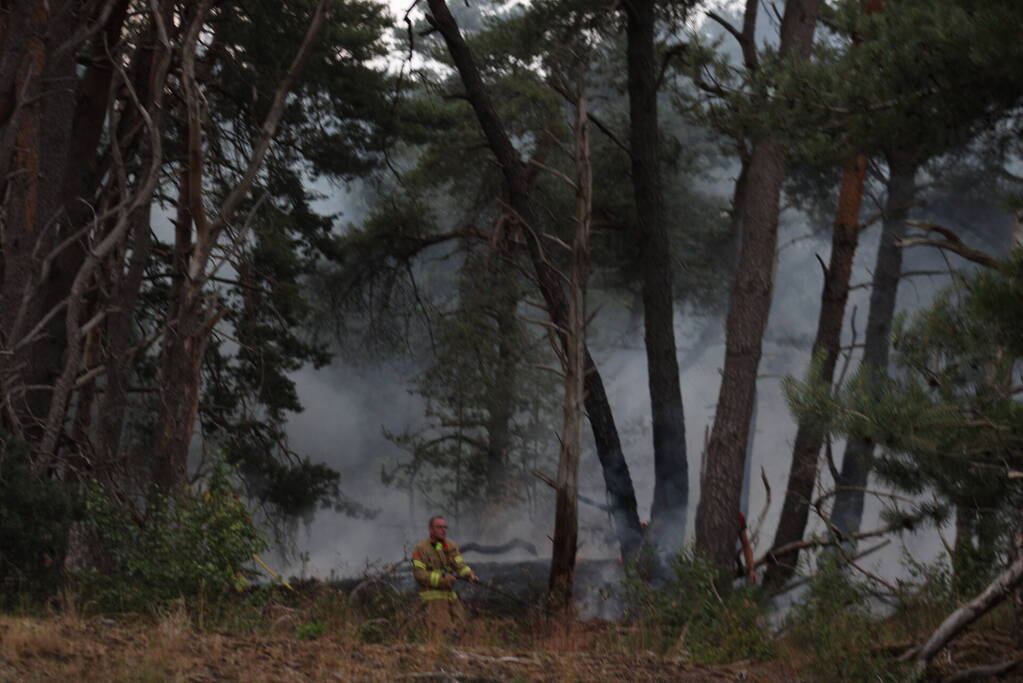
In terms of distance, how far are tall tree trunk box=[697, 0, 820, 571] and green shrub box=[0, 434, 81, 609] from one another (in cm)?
727

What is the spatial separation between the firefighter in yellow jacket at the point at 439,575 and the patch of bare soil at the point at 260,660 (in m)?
3.50

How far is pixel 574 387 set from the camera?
1374 centimetres

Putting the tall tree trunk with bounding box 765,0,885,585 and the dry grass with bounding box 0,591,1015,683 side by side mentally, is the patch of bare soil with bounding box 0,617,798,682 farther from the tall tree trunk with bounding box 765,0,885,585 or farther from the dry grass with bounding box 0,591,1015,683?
the tall tree trunk with bounding box 765,0,885,585

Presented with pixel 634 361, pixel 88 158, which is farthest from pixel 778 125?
pixel 634 361

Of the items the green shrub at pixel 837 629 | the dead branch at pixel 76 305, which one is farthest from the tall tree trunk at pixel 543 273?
the dead branch at pixel 76 305

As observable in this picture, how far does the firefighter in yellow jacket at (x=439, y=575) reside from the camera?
1211 centimetres

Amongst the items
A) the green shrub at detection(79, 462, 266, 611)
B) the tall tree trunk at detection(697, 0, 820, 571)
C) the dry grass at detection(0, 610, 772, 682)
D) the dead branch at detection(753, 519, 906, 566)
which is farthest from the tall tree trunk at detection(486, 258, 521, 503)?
the dry grass at detection(0, 610, 772, 682)

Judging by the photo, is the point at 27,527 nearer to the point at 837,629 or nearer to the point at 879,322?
the point at 837,629

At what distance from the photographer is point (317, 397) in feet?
128

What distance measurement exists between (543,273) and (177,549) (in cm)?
708

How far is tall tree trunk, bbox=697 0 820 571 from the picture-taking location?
1412 cm

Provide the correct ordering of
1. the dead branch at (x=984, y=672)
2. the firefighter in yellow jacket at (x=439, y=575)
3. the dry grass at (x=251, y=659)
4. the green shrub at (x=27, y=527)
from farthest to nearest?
the firefighter in yellow jacket at (x=439, y=575)
the green shrub at (x=27, y=527)
the dead branch at (x=984, y=672)
the dry grass at (x=251, y=659)

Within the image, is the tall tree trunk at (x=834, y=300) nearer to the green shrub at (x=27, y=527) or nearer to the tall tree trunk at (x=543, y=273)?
the tall tree trunk at (x=543, y=273)

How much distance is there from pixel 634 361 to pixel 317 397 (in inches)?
393
